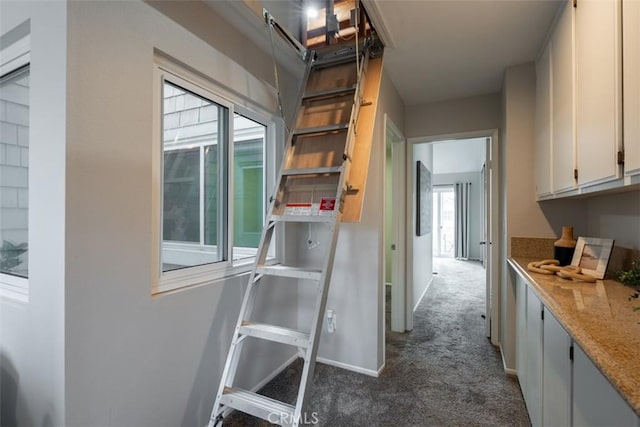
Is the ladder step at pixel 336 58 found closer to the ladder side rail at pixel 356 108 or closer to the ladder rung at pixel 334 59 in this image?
the ladder rung at pixel 334 59

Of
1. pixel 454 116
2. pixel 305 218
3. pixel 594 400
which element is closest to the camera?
pixel 594 400

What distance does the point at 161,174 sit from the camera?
1.57 meters

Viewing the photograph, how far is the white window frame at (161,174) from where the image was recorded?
1.51m

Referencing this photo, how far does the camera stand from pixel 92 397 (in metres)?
1.19

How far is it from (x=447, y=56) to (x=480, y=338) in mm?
2756

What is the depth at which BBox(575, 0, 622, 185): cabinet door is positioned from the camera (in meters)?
1.12

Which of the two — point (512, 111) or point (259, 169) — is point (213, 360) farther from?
point (512, 111)

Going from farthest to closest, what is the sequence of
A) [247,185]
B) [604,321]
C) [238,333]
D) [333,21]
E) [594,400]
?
[247,185] → [333,21] → [238,333] → [604,321] → [594,400]

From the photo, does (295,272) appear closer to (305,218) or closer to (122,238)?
(305,218)

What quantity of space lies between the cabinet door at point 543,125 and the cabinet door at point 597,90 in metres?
0.55

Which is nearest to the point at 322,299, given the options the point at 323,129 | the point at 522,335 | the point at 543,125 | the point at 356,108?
the point at 323,129

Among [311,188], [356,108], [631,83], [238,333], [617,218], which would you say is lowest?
[238,333]

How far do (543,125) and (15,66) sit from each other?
10.4 ft

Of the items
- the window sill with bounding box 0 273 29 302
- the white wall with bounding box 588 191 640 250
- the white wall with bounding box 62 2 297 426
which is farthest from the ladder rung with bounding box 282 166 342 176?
the white wall with bounding box 588 191 640 250
